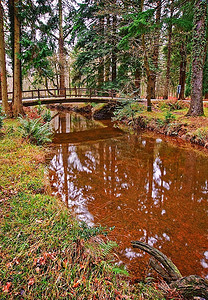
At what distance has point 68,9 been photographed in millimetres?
17781

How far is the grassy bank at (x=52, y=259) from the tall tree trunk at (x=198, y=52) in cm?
810

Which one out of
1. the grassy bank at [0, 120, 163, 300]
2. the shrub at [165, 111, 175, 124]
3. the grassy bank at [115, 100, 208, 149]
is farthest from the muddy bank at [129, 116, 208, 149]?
the grassy bank at [0, 120, 163, 300]

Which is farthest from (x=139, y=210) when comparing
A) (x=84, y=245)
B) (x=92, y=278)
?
(x=92, y=278)

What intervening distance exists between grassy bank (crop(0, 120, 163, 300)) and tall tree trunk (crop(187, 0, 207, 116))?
8.10 metres

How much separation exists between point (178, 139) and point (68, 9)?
1739 centimetres

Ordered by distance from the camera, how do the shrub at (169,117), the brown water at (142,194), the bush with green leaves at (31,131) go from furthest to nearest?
the shrub at (169,117), the bush with green leaves at (31,131), the brown water at (142,194)

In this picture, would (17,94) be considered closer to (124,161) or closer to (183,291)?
(124,161)

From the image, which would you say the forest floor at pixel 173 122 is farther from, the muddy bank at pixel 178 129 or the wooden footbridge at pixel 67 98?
the wooden footbridge at pixel 67 98

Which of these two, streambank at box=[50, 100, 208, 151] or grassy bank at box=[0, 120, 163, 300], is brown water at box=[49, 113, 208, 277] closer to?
grassy bank at box=[0, 120, 163, 300]

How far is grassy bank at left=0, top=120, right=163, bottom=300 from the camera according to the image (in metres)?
1.58

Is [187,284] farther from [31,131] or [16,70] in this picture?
[16,70]

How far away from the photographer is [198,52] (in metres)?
8.12

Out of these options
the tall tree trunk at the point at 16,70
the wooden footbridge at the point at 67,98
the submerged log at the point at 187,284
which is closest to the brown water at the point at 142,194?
the submerged log at the point at 187,284

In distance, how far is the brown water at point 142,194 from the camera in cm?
259
